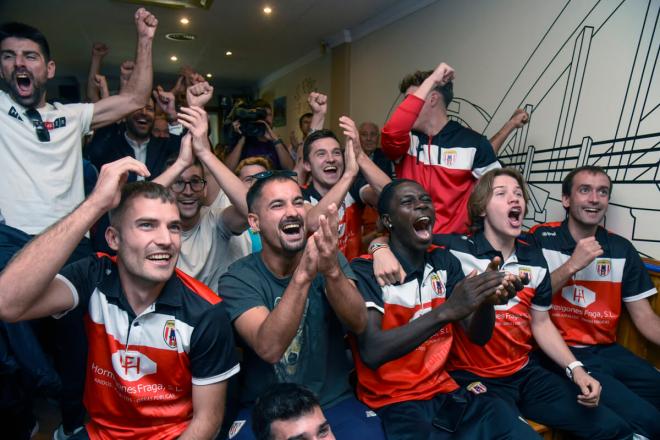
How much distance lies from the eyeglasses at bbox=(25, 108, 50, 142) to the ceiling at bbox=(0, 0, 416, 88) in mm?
3508

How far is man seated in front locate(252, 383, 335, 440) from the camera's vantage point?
1.24 meters

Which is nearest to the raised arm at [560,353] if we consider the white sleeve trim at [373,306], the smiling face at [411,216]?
the smiling face at [411,216]

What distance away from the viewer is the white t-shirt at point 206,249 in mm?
2201

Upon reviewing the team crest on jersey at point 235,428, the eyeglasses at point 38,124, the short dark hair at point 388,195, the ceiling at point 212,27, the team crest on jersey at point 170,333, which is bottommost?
the team crest on jersey at point 235,428

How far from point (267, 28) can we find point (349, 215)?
4160 mm

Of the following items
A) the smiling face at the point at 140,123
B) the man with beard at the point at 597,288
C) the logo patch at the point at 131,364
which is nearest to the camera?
the logo patch at the point at 131,364

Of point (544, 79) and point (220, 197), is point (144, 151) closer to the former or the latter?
point (220, 197)

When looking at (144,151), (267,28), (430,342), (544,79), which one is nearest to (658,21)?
(544,79)

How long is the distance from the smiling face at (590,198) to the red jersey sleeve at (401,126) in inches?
38.6

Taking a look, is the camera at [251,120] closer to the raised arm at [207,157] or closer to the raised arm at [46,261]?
the raised arm at [207,157]

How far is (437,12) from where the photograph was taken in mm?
4098

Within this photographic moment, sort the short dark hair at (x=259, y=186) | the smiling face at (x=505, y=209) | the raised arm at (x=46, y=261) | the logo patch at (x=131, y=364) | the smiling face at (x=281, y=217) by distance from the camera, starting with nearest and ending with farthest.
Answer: the raised arm at (x=46, y=261) < the logo patch at (x=131, y=364) < the smiling face at (x=281, y=217) < the short dark hair at (x=259, y=186) < the smiling face at (x=505, y=209)

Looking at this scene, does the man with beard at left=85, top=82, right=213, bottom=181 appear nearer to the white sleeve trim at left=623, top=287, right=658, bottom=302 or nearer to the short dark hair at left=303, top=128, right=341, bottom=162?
the short dark hair at left=303, top=128, right=341, bottom=162

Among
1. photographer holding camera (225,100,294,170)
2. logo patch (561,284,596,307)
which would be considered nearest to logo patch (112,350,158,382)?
logo patch (561,284,596,307)
